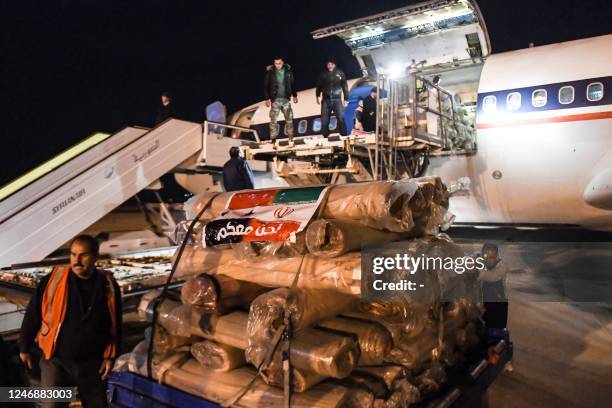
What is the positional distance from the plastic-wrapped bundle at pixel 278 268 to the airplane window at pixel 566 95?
6915 mm

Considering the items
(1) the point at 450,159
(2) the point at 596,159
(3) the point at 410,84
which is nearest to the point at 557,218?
(2) the point at 596,159

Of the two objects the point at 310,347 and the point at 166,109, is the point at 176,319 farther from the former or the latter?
the point at 166,109

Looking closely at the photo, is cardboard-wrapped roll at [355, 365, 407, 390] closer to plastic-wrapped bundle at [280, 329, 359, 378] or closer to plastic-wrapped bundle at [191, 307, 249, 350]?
plastic-wrapped bundle at [280, 329, 359, 378]

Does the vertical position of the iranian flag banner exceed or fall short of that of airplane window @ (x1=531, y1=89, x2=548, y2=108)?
it falls short

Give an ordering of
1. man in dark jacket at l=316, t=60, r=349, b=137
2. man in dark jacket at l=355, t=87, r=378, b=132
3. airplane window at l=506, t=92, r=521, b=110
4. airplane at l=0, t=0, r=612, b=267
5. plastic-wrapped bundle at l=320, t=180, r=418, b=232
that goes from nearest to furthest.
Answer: plastic-wrapped bundle at l=320, t=180, r=418, b=232
airplane at l=0, t=0, r=612, b=267
airplane window at l=506, t=92, r=521, b=110
man in dark jacket at l=316, t=60, r=349, b=137
man in dark jacket at l=355, t=87, r=378, b=132

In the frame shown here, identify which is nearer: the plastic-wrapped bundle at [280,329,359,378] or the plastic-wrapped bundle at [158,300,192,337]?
the plastic-wrapped bundle at [280,329,359,378]

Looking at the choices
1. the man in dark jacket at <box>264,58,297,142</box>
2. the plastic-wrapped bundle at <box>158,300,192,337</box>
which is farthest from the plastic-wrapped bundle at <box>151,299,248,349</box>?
the man in dark jacket at <box>264,58,297,142</box>

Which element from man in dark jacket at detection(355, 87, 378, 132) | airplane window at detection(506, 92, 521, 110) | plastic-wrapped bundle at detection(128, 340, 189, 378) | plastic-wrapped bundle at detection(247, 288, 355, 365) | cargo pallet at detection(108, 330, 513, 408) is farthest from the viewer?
man in dark jacket at detection(355, 87, 378, 132)

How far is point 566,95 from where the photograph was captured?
8.05 metres

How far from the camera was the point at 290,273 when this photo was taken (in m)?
3.29

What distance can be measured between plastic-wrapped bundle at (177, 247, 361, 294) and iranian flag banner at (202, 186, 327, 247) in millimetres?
245

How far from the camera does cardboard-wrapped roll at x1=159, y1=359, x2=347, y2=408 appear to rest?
273 cm

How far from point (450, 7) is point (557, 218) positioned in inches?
183

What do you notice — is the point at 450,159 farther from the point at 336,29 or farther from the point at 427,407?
the point at 427,407
